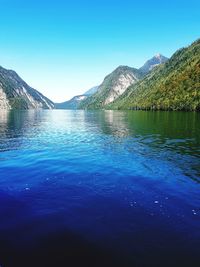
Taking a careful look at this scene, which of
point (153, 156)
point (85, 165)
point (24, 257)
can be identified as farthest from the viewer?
point (153, 156)

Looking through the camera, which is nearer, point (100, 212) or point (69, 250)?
point (69, 250)

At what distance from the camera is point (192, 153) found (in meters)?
37.8

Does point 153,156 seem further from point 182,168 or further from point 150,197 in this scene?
point 150,197

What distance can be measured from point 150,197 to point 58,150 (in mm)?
23625

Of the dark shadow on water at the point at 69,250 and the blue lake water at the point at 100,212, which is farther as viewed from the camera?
the blue lake water at the point at 100,212

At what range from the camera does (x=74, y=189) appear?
74.8 feet

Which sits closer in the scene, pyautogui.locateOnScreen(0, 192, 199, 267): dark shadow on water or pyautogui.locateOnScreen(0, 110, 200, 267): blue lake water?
pyautogui.locateOnScreen(0, 192, 199, 267): dark shadow on water

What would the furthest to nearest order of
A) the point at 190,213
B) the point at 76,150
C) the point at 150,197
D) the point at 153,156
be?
the point at 76,150 < the point at 153,156 < the point at 150,197 < the point at 190,213

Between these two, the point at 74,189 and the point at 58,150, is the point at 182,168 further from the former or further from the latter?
the point at 58,150

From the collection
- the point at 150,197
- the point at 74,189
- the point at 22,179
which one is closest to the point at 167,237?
the point at 150,197

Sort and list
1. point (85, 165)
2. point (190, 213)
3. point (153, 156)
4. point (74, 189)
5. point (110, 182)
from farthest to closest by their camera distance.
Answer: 1. point (153, 156)
2. point (85, 165)
3. point (110, 182)
4. point (74, 189)
5. point (190, 213)

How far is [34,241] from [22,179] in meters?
12.4

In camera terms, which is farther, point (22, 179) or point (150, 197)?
point (22, 179)

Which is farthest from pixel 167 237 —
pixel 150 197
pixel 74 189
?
pixel 74 189
